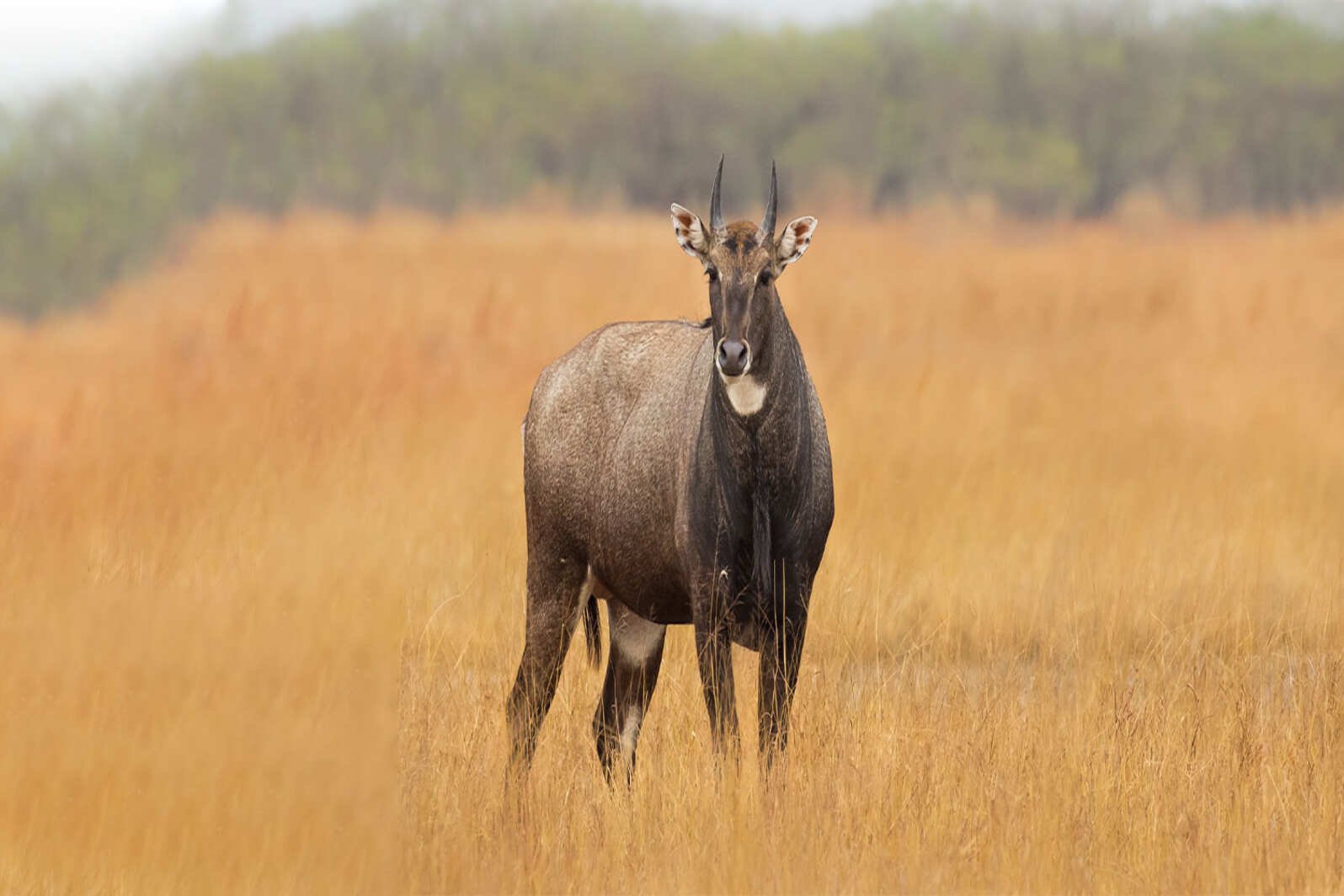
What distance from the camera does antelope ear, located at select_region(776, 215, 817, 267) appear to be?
7.33 m

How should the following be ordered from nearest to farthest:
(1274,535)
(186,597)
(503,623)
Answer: (186,597)
(503,623)
(1274,535)

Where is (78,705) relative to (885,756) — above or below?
above

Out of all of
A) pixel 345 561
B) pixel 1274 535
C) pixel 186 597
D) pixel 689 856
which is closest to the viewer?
pixel 689 856

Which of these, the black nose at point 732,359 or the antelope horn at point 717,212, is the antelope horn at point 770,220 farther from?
the black nose at point 732,359

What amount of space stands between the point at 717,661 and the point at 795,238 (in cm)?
182

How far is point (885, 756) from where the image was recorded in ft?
23.8

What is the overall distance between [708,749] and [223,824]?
247 centimetres

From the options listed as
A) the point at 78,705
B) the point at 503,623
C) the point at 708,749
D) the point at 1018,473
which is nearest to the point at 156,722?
the point at 78,705

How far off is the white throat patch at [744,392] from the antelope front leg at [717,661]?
74 centimetres

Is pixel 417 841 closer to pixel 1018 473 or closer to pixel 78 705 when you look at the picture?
pixel 78 705

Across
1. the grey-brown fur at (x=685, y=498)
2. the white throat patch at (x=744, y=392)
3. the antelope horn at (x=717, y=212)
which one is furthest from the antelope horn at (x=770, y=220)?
the white throat patch at (x=744, y=392)

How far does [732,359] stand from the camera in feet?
22.2

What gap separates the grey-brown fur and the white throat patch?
11mm

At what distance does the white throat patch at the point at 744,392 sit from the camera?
7191 millimetres
